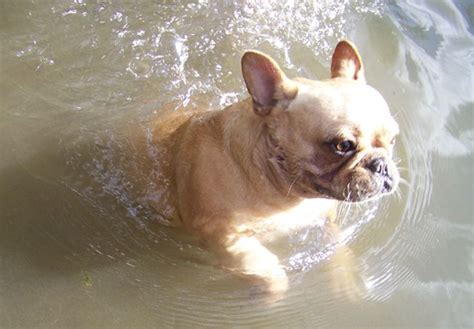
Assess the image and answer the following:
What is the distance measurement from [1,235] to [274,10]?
3033 millimetres

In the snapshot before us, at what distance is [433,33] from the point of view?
5.70m

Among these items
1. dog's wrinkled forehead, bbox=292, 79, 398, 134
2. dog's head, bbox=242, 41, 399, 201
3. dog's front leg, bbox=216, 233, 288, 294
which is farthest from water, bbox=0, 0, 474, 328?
dog's wrinkled forehead, bbox=292, 79, 398, 134

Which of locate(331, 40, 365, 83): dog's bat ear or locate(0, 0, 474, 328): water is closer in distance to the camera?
locate(331, 40, 365, 83): dog's bat ear

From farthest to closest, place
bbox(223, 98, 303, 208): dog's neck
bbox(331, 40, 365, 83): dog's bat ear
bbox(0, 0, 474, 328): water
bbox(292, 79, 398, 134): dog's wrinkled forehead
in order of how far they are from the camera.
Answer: bbox(0, 0, 474, 328): water < bbox(331, 40, 365, 83): dog's bat ear < bbox(223, 98, 303, 208): dog's neck < bbox(292, 79, 398, 134): dog's wrinkled forehead

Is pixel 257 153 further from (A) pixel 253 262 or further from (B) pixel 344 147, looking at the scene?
(A) pixel 253 262

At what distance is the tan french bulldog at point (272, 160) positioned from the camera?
3146mm

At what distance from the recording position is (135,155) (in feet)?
14.0

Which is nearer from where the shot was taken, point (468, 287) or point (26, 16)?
point (468, 287)

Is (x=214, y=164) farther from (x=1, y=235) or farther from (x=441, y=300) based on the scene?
(x=441, y=300)

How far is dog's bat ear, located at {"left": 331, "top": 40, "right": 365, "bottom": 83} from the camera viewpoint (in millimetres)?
3596

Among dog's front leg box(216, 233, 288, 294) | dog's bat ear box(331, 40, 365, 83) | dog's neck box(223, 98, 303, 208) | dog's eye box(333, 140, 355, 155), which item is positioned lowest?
dog's front leg box(216, 233, 288, 294)

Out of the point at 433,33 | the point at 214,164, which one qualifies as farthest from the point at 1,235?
the point at 433,33

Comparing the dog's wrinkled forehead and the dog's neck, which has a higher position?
the dog's wrinkled forehead

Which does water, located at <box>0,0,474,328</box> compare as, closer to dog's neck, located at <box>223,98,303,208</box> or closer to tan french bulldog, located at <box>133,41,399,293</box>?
tan french bulldog, located at <box>133,41,399,293</box>
